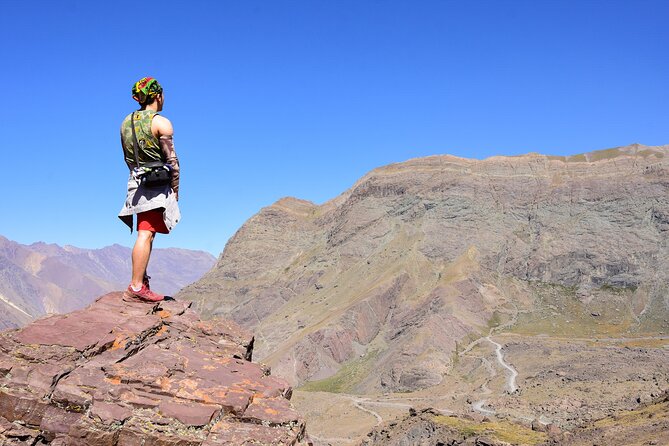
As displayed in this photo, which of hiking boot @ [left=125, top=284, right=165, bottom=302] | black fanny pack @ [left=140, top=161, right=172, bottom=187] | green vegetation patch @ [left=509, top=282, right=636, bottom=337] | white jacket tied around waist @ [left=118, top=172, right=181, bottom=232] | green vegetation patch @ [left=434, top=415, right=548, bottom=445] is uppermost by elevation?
black fanny pack @ [left=140, top=161, right=172, bottom=187]

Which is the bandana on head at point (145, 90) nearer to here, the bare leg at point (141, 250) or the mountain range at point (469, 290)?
the bare leg at point (141, 250)

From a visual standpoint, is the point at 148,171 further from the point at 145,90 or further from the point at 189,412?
the point at 189,412

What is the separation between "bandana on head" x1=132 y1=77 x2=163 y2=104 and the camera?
817cm

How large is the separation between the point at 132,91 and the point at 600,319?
7939 centimetres

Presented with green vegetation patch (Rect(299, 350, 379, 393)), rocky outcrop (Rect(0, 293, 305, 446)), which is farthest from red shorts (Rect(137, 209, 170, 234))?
green vegetation patch (Rect(299, 350, 379, 393))

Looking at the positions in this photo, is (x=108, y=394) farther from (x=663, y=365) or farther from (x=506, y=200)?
(x=506, y=200)

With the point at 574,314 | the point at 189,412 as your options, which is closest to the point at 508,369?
the point at 574,314

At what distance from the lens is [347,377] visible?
71.4m

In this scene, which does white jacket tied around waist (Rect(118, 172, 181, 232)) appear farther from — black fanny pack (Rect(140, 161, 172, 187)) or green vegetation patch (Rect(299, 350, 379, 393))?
green vegetation patch (Rect(299, 350, 379, 393))

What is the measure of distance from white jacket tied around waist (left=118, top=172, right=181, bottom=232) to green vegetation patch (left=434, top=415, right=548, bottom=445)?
1039 inches

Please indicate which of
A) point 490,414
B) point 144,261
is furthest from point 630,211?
point 144,261

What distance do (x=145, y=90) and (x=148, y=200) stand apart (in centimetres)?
143

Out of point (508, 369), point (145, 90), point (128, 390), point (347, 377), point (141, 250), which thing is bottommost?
point (508, 369)

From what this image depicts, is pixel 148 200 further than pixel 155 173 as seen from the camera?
Yes
